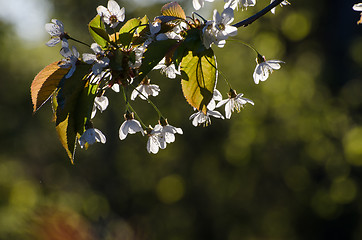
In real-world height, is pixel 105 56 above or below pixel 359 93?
above

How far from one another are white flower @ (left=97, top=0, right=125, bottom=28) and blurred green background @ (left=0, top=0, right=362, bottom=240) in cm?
571

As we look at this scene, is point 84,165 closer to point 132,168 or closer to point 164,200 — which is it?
point 132,168

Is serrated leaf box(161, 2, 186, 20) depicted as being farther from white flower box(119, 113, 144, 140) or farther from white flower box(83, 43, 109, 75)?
white flower box(119, 113, 144, 140)

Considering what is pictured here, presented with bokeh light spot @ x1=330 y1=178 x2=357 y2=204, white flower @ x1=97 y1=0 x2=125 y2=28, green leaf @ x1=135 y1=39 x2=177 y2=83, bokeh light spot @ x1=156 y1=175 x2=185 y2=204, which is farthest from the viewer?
bokeh light spot @ x1=156 y1=175 x2=185 y2=204

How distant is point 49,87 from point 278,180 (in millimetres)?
7094

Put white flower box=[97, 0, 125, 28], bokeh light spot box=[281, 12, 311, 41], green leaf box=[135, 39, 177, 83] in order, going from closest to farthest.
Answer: green leaf box=[135, 39, 177, 83] < white flower box=[97, 0, 125, 28] < bokeh light spot box=[281, 12, 311, 41]

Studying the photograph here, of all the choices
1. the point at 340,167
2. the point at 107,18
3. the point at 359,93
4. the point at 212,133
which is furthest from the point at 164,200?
the point at 107,18

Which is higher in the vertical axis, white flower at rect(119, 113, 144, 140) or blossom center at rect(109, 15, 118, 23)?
blossom center at rect(109, 15, 118, 23)

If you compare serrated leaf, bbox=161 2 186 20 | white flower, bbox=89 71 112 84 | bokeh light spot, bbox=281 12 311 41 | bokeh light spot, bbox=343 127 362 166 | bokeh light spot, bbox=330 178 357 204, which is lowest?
bokeh light spot, bbox=330 178 357 204

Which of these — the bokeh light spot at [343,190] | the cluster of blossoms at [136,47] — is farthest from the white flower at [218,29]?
the bokeh light spot at [343,190]

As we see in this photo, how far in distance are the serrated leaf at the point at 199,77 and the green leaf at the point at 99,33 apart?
0.15m

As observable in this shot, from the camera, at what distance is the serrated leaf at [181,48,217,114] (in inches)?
33.1

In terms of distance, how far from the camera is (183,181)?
322 inches

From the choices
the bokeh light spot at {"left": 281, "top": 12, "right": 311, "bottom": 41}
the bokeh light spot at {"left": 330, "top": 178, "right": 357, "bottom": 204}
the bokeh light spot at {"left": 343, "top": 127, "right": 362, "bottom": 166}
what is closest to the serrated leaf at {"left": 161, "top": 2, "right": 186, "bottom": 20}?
the bokeh light spot at {"left": 343, "top": 127, "right": 362, "bottom": 166}
